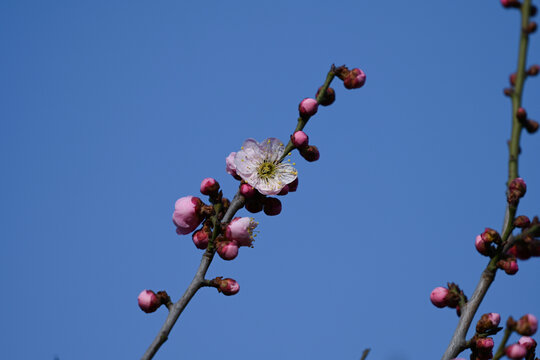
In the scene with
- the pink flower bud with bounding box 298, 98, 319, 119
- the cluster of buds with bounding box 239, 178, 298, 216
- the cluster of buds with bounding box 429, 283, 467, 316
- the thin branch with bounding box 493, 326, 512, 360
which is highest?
the pink flower bud with bounding box 298, 98, 319, 119

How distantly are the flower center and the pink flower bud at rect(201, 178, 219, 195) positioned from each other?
0.25 metres

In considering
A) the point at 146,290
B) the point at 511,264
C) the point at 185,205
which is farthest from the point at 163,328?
the point at 511,264

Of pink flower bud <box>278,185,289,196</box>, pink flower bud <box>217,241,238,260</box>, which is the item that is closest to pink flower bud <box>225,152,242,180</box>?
pink flower bud <box>278,185,289,196</box>

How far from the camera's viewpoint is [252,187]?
297 centimetres

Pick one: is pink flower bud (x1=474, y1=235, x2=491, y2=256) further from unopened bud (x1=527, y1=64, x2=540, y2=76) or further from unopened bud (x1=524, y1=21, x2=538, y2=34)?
unopened bud (x1=524, y1=21, x2=538, y2=34)

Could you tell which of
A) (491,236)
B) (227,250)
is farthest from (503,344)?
(227,250)

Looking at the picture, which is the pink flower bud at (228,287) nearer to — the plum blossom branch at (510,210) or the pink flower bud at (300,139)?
the pink flower bud at (300,139)

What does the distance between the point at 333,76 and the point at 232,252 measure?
1089mm

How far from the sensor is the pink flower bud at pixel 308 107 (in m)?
3.01

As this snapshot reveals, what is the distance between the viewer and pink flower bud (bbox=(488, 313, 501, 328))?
274 cm

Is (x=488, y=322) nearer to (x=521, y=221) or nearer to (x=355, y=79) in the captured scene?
(x=521, y=221)

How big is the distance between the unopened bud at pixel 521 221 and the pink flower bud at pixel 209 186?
1376 mm

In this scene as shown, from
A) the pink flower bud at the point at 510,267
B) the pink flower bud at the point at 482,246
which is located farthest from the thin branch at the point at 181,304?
the pink flower bud at the point at 510,267

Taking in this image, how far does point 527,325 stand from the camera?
2.16m
